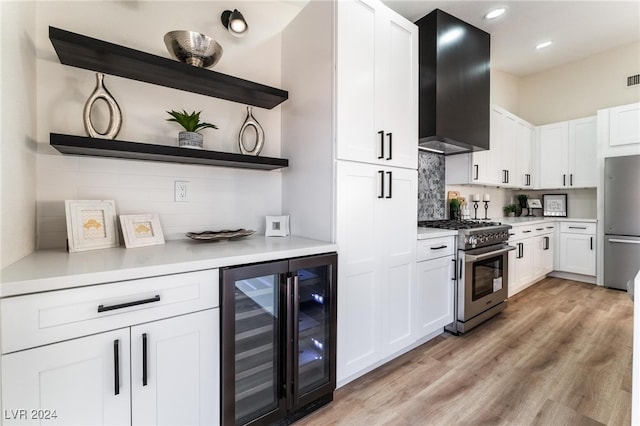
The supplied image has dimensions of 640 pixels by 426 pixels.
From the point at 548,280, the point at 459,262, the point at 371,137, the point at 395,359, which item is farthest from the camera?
the point at 548,280

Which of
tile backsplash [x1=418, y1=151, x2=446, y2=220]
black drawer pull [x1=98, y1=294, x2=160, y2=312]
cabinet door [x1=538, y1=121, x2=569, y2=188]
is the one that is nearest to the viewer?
black drawer pull [x1=98, y1=294, x2=160, y2=312]

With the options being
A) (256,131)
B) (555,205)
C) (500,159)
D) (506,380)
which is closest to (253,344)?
(256,131)

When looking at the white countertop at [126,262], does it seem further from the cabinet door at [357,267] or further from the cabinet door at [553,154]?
the cabinet door at [553,154]

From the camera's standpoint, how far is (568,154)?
4.32 meters

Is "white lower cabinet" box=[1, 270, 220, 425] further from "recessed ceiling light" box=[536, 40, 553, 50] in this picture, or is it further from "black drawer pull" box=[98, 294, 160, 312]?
"recessed ceiling light" box=[536, 40, 553, 50]

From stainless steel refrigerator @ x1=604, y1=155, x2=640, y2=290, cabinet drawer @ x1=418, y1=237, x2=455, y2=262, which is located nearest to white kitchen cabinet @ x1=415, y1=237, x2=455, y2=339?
cabinet drawer @ x1=418, y1=237, x2=455, y2=262

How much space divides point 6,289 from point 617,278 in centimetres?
573

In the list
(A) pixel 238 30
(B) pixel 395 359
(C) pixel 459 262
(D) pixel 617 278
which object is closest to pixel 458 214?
(C) pixel 459 262

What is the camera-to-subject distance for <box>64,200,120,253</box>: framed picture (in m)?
1.38

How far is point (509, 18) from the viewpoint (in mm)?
3025

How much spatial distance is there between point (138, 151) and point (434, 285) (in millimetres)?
2309

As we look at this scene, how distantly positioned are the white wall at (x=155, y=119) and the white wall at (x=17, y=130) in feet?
0.24

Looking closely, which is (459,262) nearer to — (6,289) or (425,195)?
(425,195)

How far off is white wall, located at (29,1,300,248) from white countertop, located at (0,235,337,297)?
0.30 m
